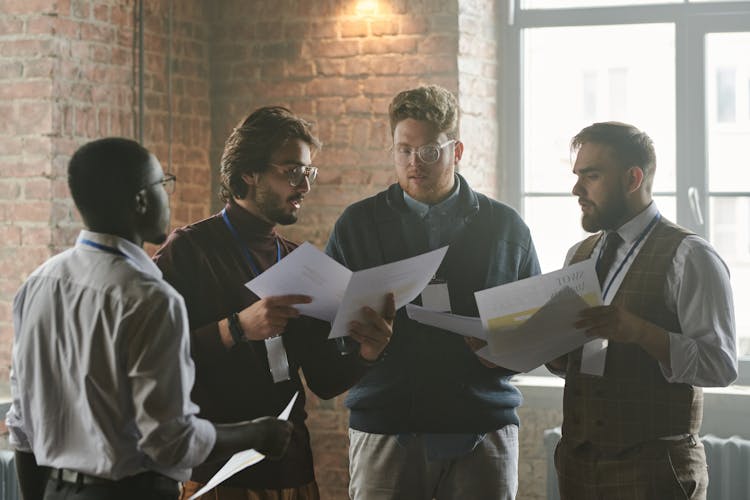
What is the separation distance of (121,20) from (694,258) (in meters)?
2.99

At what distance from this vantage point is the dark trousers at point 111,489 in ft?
6.39

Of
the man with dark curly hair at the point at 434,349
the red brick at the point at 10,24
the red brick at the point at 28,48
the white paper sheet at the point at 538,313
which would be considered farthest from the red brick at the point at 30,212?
the white paper sheet at the point at 538,313

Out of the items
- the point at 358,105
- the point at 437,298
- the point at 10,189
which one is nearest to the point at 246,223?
the point at 437,298

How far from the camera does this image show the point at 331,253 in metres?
3.16

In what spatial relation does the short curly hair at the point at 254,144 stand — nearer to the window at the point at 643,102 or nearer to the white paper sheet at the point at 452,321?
the white paper sheet at the point at 452,321

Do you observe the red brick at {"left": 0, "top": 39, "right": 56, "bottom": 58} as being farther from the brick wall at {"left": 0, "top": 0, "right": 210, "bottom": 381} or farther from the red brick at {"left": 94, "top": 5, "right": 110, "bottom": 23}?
the red brick at {"left": 94, "top": 5, "right": 110, "bottom": 23}

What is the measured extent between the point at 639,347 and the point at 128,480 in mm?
1424

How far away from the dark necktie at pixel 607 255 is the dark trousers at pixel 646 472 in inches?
19.1

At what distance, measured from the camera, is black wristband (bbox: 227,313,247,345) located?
2506 mm

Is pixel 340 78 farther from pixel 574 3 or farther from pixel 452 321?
pixel 452 321

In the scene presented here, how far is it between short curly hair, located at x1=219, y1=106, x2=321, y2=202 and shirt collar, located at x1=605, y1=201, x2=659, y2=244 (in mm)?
968

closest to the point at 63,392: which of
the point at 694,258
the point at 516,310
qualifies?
the point at 516,310

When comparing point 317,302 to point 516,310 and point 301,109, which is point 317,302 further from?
point 301,109

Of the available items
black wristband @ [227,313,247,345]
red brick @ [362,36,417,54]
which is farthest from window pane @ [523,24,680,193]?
black wristband @ [227,313,247,345]
